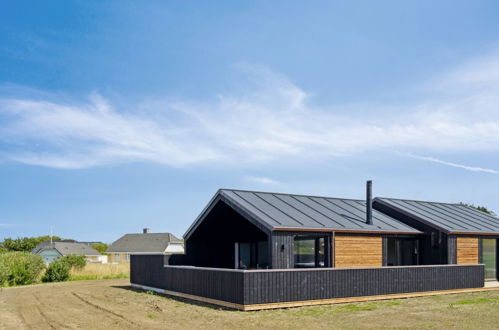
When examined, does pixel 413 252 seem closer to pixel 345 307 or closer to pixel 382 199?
pixel 382 199

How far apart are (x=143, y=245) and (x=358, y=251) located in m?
55.2

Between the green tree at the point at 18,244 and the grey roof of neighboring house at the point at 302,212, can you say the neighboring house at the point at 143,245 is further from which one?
the grey roof of neighboring house at the point at 302,212

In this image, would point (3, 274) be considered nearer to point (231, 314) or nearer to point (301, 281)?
point (231, 314)

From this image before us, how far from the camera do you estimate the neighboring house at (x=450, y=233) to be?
77.5 ft

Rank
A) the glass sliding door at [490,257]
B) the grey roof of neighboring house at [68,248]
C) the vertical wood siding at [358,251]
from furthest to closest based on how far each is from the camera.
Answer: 1. the grey roof of neighboring house at [68,248]
2. the glass sliding door at [490,257]
3. the vertical wood siding at [358,251]

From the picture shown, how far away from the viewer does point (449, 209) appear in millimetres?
29219

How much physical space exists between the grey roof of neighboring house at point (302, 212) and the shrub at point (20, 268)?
39.4ft

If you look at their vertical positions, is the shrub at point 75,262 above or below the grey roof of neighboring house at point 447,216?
below

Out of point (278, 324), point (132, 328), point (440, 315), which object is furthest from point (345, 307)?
point (132, 328)

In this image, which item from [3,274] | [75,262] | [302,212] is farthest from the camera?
[75,262]

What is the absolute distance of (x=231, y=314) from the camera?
49.9ft

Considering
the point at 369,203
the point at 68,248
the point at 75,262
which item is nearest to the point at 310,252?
the point at 369,203

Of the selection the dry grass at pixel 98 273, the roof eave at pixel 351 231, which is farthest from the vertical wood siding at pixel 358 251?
the dry grass at pixel 98 273

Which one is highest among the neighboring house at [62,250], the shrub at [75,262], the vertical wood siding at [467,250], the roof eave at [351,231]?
the roof eave at [351,231]
